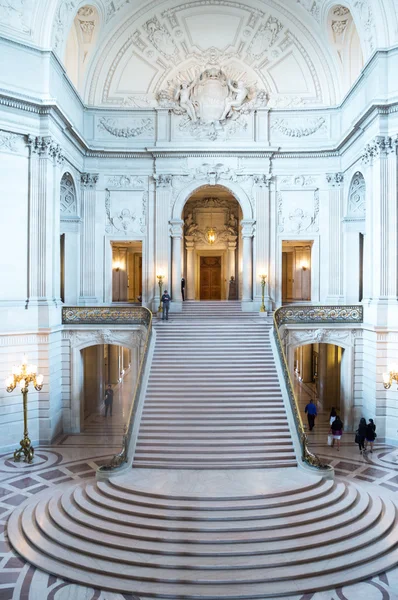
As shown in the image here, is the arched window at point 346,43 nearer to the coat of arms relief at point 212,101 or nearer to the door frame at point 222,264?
the coat of arms relief at point 212,101

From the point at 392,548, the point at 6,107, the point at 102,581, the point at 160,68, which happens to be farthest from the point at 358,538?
the point at 160,68

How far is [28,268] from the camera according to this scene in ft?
55.9

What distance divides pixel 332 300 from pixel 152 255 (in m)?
7.95

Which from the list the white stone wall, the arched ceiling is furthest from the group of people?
the arched ceiling

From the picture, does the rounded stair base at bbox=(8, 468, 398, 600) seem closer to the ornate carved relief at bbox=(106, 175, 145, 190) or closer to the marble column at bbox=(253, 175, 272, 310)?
the marble column at bbox=(253, 175, 272, 310)

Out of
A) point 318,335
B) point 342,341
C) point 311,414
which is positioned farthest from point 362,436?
point 318,335

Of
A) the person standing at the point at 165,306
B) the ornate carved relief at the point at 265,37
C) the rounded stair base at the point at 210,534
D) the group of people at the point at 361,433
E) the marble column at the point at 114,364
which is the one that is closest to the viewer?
the rounded stair base at the point at 210,534

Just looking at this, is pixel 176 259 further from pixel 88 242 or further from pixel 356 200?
pixel 356 200

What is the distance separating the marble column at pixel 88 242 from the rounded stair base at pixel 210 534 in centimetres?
1171

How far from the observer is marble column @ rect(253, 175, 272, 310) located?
23.0 m

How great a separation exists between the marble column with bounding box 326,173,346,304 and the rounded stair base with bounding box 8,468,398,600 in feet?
38.8

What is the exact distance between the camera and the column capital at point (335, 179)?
74.2 ft

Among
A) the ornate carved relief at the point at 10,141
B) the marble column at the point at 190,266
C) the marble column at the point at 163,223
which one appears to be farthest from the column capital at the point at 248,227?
the ornate carved relief at the point at 10,141

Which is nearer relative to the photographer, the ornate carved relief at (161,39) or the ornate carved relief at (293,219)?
the ornate carved relief at (161,39)
